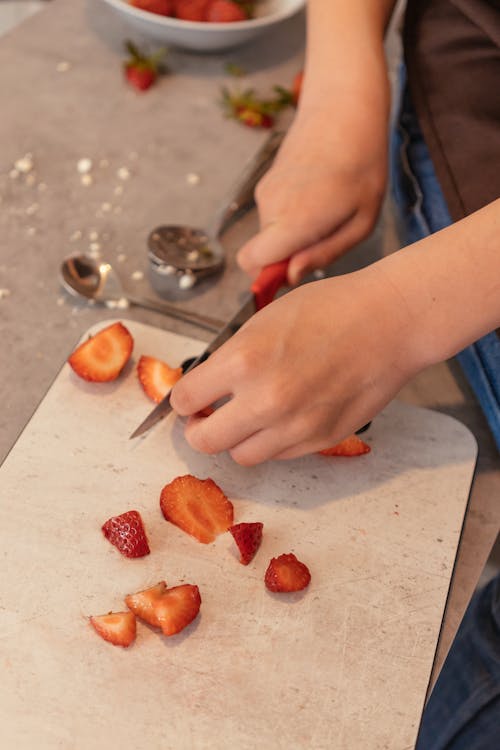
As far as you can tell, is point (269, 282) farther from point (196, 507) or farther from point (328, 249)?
point (196, 507)

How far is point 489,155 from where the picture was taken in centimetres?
92

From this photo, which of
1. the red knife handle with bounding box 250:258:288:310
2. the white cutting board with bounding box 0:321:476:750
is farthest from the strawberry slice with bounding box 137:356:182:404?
the red knife handle with bounding box 250:258:288:310

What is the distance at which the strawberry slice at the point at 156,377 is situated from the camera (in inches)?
35.4

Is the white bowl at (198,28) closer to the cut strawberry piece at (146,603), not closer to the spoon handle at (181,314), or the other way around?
the spoon handle at (181,314)

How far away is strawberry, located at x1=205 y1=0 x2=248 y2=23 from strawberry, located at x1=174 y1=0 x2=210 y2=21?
13 millimetres

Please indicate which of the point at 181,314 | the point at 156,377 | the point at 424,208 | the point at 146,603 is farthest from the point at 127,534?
the point at 424,208

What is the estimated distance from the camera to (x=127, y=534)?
2.54 feet

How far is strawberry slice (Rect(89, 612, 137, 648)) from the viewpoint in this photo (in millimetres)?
719

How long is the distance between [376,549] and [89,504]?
280 mm

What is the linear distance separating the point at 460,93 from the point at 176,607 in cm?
66

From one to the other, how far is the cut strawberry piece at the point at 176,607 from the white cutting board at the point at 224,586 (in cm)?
2

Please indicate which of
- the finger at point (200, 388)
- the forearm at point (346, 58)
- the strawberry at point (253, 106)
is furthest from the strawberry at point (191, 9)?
the finger at point (200, 388)

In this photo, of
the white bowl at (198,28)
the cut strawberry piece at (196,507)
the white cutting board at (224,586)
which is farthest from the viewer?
the white bowl at (198,28)

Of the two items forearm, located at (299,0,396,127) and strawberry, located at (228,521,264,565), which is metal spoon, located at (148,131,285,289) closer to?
forearm, located at (299,0,396,127)
